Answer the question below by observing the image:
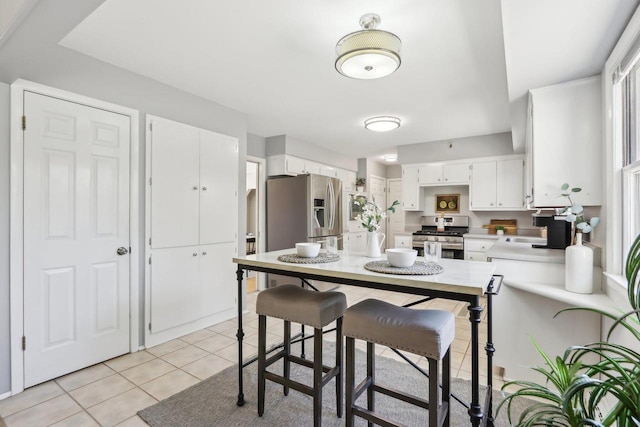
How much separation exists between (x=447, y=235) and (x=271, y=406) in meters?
4.13

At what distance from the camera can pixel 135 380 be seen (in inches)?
90.4

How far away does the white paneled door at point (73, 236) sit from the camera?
2195 mm

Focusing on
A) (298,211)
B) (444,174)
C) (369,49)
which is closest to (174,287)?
(298,211)

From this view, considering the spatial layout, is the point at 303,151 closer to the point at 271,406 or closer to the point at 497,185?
the point at 497,185

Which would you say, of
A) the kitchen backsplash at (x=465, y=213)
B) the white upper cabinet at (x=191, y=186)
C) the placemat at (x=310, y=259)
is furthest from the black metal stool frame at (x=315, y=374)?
the kitchen backsplash at (x=465, y=213)

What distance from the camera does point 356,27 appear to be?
2.08 meters

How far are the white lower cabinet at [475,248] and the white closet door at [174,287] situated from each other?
3.97 metres

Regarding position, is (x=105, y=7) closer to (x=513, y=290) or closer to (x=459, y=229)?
(x=513, y=290)

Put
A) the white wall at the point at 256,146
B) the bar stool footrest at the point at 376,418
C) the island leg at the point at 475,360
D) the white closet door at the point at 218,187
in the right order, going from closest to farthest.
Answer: the island leg at the point at 475,360 < the bar stool footrest at the point at 376,418 < the white closet door at the point at 218,187 < the white wall at the point at 256,146

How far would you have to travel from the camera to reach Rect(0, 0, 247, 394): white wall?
1.51 meters

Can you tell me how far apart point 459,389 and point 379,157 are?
525 centimetres

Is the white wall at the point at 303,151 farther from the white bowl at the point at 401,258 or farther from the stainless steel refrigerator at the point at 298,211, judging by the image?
the white bowl at the point at 401,258

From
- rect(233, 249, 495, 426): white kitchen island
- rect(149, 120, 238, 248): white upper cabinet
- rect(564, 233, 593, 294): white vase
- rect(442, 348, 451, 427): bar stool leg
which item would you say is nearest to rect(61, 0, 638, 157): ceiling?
rect(149, 120, 238, 248): white upper cabinet

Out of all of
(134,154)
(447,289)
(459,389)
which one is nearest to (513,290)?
(459,389)
